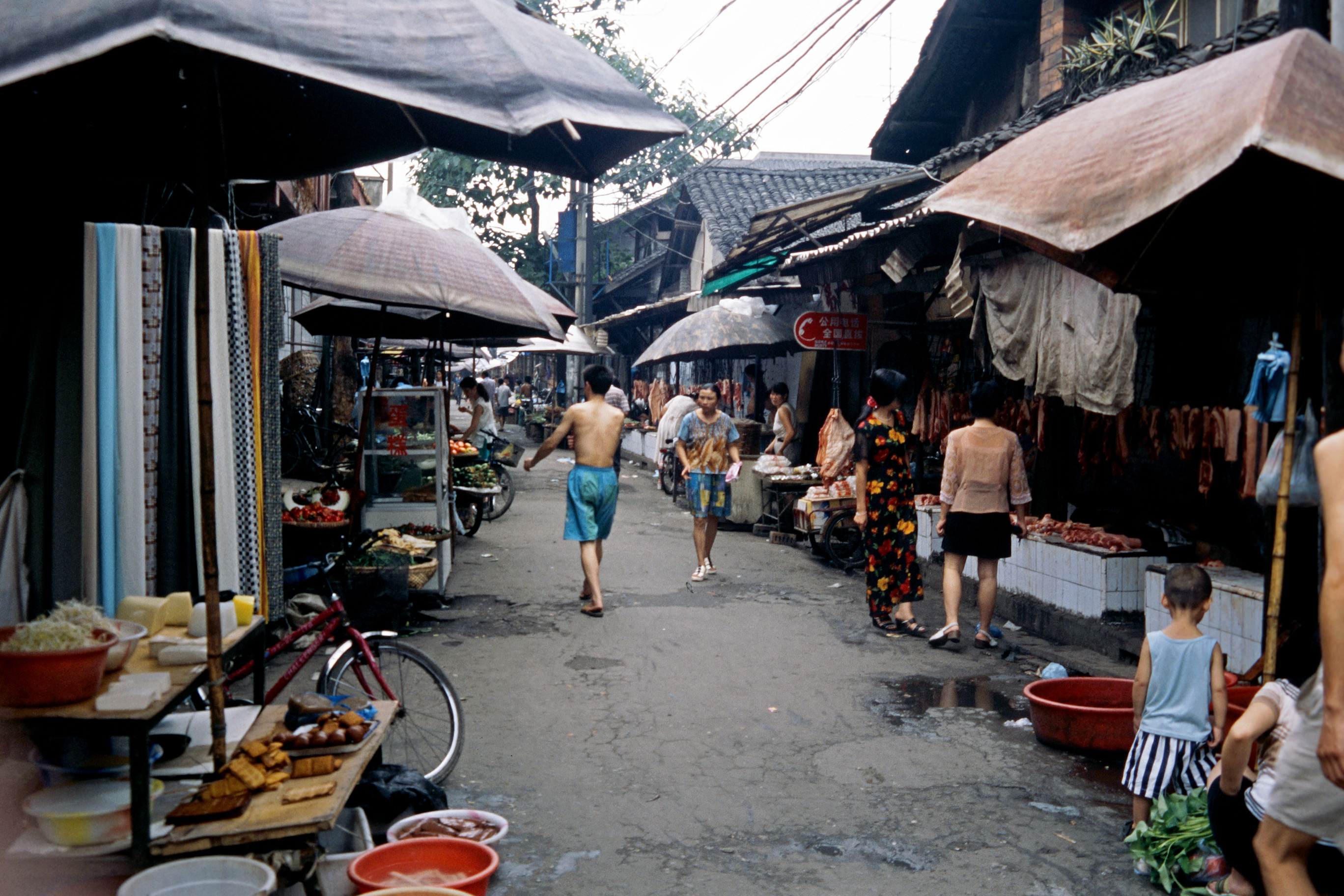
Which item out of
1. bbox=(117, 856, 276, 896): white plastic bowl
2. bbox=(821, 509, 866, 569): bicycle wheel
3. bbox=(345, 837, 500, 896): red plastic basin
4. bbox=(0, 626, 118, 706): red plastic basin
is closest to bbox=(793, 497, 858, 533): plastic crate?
bbox=(821, 509, 866, 569): bicycle wheel

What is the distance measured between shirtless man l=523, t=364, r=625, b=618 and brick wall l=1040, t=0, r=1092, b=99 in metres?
6.43

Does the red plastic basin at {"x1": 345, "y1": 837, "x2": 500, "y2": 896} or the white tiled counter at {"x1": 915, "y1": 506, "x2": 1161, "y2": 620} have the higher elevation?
the white tiled counter at {"x1": 915, "y1": 506, "x2": 1161, "y2": 620}

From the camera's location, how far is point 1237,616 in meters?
6.82

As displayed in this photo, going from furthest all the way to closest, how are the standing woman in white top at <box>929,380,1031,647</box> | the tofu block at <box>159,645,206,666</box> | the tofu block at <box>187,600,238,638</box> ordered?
the standing woman in white top at <box>929,380,1031,647</box> < the tofu block at <box>187,600,238,638</box> < the tofu block at <box>159,645,206,666</box>

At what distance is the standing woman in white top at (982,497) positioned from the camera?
26.6 feet

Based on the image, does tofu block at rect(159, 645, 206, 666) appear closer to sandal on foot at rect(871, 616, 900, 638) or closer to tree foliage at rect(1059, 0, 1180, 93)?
sandal on foot at rect(871, 616, 900, 638)

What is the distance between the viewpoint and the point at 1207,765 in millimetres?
4535

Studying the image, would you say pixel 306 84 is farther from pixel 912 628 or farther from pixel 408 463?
pixel 408 463

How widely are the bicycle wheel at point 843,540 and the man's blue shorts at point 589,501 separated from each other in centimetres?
376

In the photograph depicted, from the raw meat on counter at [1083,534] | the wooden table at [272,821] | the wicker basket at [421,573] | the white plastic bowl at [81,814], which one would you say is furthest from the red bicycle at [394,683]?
the raw meat on counter at [1083,534]

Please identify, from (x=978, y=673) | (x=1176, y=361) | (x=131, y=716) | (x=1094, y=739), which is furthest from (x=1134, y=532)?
(x=131, y=716)

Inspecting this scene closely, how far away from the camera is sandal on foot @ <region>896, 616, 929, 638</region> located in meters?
8.70

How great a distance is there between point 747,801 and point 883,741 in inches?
50.0

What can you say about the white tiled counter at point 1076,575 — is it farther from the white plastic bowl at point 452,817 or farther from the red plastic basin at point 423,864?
the red plastic basin at point 423,864
